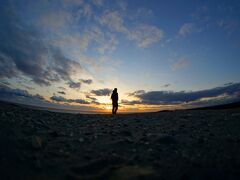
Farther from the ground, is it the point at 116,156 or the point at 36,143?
the point at 36,143

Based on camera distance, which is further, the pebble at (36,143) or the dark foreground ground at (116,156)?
the pebble at (36,143)

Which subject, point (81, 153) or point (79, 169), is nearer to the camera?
point (79, 169)

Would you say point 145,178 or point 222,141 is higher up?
point 222,141

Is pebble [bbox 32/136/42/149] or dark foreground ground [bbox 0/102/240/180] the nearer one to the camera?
dark foreground ground [bbox 0/102/240/180]

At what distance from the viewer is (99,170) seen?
3742 millimetres

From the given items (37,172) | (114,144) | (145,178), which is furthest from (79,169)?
(114,144)

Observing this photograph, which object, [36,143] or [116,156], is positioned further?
[36,143]

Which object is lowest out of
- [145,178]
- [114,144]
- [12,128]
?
[145,178]

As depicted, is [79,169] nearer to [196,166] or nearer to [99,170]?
[99,170]

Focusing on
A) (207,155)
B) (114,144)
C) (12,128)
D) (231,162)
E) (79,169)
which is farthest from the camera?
(12,128)

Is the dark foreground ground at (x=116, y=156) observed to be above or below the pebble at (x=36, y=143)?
below

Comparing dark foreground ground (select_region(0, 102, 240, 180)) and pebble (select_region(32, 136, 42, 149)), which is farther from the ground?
pebble (select_region(32, 136, 42, 149))

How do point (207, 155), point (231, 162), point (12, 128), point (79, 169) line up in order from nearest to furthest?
1. point (79, 169)
2. point (231, 162)
3. point (207, 155)
4. point (12, 128)

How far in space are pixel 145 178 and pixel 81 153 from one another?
182 cm
